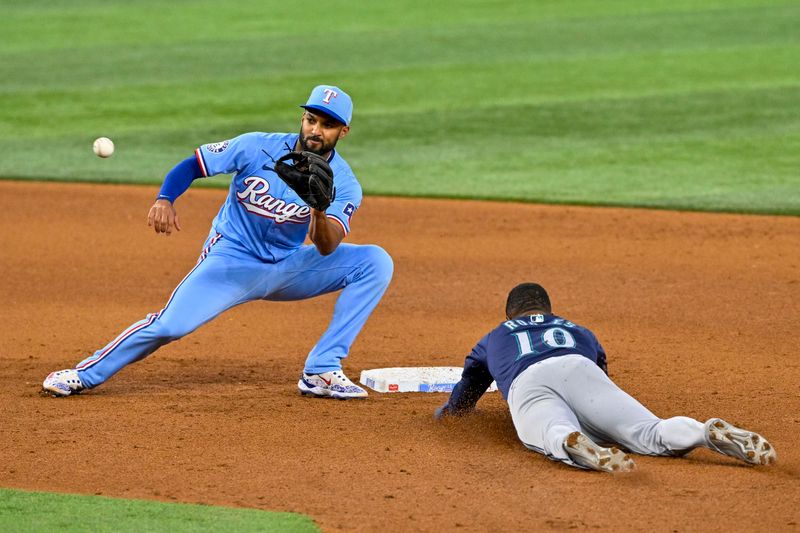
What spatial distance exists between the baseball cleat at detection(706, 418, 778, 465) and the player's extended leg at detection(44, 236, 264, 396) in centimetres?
248

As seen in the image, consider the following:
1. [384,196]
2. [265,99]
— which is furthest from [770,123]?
[265,99]

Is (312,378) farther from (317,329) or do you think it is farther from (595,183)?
(595,183)

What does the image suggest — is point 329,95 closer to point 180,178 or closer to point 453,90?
point 180,178

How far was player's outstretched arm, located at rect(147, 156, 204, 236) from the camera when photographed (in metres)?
6.22

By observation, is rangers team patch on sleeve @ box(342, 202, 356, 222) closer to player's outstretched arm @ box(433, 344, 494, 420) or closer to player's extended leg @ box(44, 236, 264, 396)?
player's extended leg @ box(44, 236, 264, 396)

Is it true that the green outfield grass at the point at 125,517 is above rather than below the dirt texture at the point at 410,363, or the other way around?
below

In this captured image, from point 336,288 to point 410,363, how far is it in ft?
2.67

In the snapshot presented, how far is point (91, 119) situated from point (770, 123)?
307 inches

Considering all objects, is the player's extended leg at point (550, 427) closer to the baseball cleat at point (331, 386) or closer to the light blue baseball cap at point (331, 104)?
the baseball cleat at point (331, 386)

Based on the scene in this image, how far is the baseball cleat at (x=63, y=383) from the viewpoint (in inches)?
250

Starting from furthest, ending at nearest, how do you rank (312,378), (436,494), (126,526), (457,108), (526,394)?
(457,108) < (312,378) < (526,394) < (436,494) < (126,526)

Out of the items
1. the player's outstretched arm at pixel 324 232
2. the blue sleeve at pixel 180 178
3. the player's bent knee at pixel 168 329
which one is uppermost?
the blue sleeve at pixel 180 178

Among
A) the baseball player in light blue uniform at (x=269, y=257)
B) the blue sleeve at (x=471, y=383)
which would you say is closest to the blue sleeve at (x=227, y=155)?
the baseball player in light blue uniform at (x=269, y=257)

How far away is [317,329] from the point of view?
26.7 ft
